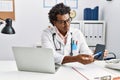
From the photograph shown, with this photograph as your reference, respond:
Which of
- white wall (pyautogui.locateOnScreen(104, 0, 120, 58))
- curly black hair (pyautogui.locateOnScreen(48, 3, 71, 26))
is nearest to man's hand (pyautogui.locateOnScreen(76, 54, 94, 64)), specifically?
curly black hair (pyautogui.locateOnScreen(48, 3, 71, 26))

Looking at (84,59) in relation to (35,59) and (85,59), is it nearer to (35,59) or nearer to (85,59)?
(85,59)

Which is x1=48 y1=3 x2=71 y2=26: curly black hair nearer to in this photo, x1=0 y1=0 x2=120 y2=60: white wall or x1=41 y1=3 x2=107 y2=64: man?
x1=41 y1=3 x2=107 y2=64: man

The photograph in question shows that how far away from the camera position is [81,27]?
3.58 meters

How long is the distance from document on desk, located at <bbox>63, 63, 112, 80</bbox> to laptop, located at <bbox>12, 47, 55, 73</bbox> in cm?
23

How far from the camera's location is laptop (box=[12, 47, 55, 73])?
1.66 meters

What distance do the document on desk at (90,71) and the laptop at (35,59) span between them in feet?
0.75

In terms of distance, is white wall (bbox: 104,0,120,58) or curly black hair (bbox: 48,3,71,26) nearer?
curly black hair (bbox: 48,3,71,26)

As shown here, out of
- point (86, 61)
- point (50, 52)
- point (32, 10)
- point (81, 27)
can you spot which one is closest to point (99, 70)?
point (86, 61)

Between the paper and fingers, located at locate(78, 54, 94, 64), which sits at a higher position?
fingers, located at locate(78, 54, 94, 64)

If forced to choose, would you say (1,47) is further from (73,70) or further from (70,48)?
(73,70)

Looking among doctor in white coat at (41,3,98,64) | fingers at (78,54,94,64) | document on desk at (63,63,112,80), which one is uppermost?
doctor in white coat at (41,3,98,64)

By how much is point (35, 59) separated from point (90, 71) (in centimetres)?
42

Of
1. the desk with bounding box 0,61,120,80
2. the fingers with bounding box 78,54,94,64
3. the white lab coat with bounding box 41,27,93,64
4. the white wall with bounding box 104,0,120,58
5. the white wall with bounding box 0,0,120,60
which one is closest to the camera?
the desk with bounding box 0,61,120,80

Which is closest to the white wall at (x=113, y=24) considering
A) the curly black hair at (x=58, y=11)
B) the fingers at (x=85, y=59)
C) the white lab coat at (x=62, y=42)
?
the white lab coat at (x=62, y=42)
